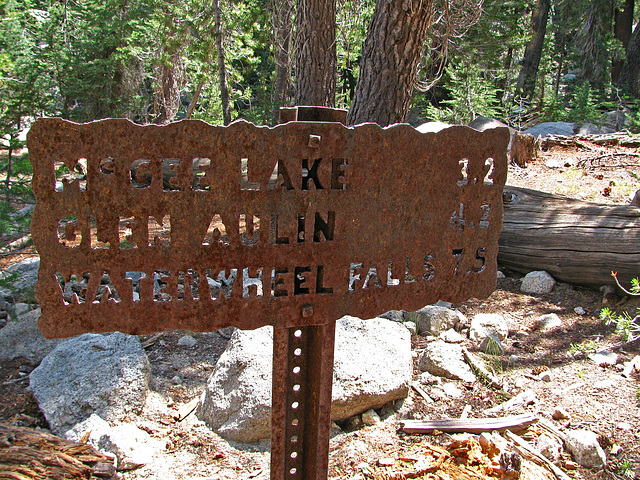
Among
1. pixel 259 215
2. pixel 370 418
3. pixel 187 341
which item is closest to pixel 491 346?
pixel 370 418

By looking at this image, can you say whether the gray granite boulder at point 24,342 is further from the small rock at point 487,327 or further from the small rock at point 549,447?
the small rock at point 549,447

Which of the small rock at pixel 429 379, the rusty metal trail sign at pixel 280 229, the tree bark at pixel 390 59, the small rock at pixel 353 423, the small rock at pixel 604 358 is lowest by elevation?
the small rock at pixel 353 423

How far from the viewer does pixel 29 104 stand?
24.7ft

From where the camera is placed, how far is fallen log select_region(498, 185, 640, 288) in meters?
4.96

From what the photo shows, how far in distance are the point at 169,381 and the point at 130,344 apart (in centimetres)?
37

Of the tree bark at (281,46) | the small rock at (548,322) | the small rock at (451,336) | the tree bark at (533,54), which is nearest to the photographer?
the small rock at (451,336)

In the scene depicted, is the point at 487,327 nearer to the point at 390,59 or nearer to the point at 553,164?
the point at 390,59

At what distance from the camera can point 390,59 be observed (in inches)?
213

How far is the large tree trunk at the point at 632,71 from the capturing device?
1691 centimetres

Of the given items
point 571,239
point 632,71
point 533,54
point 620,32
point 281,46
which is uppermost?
point 620,32

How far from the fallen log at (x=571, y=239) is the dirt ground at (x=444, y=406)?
10.2 inches

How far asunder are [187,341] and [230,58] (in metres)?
8.80

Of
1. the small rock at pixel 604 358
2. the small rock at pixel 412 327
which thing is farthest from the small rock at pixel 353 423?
the small rock at pixel 604 358

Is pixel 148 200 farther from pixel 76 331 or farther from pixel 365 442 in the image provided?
pixel 365 442
